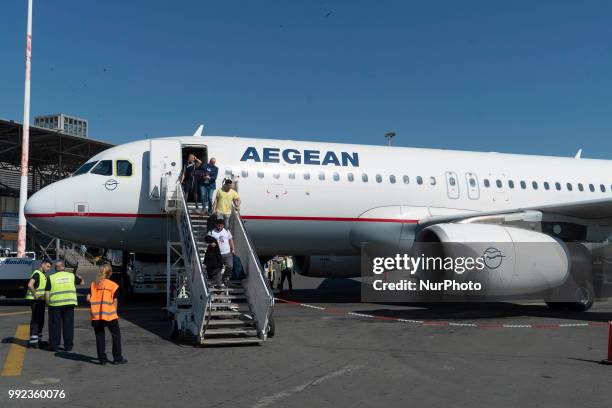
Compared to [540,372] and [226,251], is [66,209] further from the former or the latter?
[540,372]

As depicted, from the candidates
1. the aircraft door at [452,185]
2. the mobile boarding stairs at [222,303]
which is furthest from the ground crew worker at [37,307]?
the aircraft door at [452,185]

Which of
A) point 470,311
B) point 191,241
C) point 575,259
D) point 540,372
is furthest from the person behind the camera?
point 470,311

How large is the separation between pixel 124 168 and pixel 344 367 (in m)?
8.75

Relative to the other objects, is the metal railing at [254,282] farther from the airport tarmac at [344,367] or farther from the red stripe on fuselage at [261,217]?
the red stripe on fuselage at [261,217]

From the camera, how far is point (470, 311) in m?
16.3

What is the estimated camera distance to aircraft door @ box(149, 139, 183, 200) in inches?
584

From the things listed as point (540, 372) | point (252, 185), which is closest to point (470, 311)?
point (252, 185)

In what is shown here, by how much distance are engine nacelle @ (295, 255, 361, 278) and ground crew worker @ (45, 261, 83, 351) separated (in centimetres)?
1004

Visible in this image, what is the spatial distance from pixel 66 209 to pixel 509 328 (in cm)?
1054

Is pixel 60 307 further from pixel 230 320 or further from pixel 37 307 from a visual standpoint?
pixel 230 320

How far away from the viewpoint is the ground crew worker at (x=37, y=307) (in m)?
10.3

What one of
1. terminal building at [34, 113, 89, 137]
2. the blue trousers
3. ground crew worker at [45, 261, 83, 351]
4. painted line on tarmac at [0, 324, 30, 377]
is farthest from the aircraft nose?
terminal building at [34, 113, 89, 137]

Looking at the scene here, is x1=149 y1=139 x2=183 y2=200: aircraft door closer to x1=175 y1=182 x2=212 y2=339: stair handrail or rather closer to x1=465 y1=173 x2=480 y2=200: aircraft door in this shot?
x1=175 y1=182 x2=212 y2=339: stair handrail
